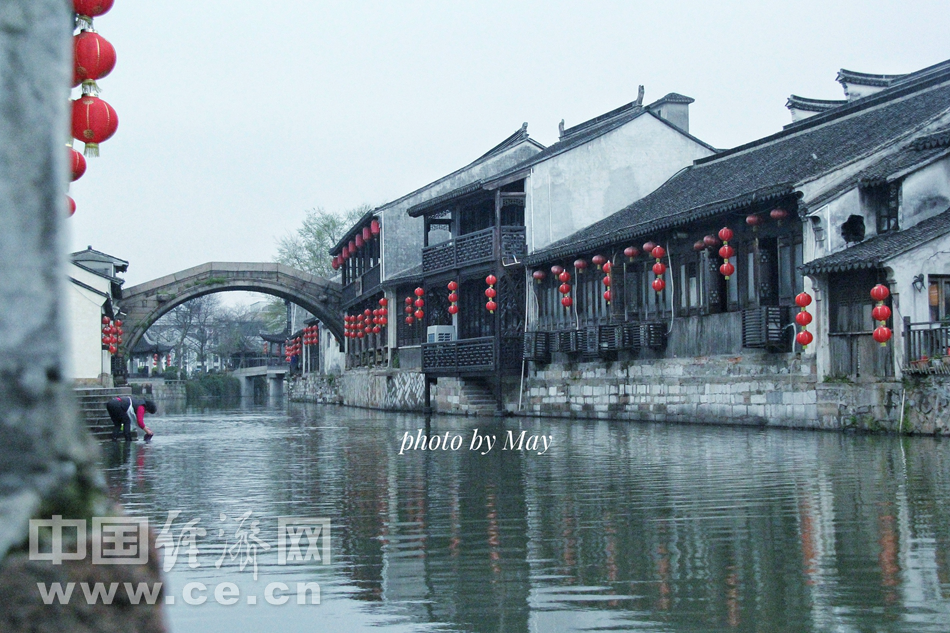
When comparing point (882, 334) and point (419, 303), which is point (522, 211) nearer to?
point (419, 303)

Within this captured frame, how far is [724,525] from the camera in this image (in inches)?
307

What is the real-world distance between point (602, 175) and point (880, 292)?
536 inches

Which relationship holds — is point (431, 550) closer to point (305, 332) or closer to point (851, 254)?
point (851, 254)

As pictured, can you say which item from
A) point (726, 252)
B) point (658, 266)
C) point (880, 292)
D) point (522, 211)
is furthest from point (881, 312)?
point (522, 211)

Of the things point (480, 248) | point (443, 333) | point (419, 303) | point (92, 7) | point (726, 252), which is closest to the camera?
point (92, 7)

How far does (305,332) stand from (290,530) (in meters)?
47.9

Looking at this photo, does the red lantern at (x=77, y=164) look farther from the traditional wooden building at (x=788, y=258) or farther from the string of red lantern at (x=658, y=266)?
the string of red lantern at (x=658, y=266)

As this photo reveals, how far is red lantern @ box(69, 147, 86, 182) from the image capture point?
9.24 m

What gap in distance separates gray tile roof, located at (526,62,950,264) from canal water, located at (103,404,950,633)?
7.46 meters

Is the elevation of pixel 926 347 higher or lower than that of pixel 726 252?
lower

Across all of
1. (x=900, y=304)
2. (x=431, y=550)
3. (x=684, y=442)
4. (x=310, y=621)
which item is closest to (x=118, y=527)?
(x=310, y=621)

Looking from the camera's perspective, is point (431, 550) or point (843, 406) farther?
point (843, 406)

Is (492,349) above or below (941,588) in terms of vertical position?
above

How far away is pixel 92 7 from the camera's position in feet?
28.0
